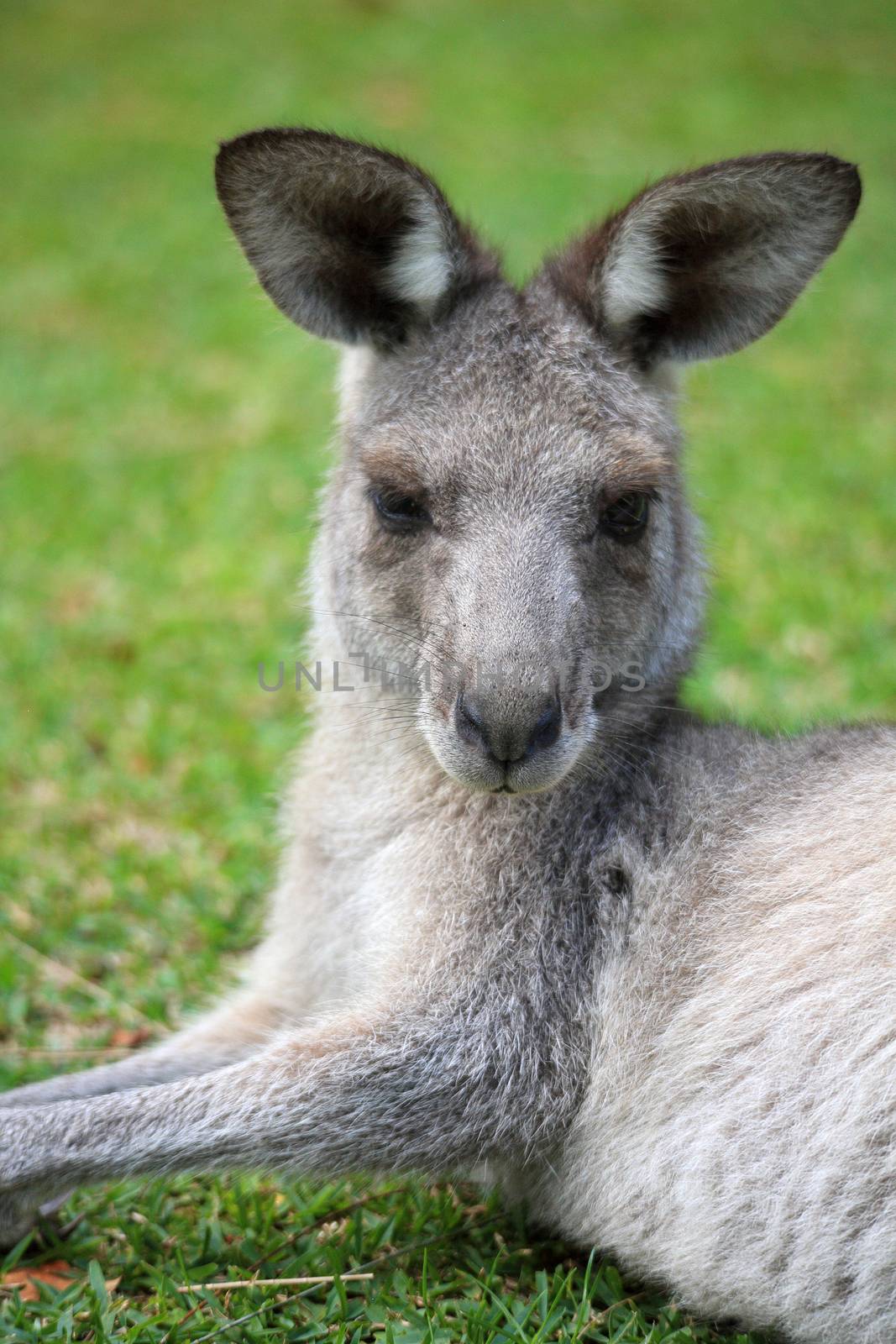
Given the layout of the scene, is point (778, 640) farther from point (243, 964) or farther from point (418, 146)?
point (418, 146)

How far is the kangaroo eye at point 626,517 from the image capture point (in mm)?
3301

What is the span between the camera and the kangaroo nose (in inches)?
112

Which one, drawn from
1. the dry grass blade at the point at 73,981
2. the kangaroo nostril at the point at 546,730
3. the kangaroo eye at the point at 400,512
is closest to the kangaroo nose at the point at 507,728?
the kangaroo nostril at the point at 546,730

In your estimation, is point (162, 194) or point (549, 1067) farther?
point (162, 194)

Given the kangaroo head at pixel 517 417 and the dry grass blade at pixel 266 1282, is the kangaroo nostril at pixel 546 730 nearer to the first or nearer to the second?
the kangaroo head at pixel 517 417

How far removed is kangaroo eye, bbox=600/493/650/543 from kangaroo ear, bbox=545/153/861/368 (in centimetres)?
49

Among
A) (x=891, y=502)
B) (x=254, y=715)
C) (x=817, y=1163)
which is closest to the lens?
(x=817, y=1163)

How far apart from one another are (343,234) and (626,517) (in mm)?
1068

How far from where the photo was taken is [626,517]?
3332 mm

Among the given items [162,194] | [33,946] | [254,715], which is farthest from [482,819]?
[162,194]

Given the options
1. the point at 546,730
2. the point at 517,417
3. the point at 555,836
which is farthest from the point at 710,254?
the point at 555,836

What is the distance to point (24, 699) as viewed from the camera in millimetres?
5867

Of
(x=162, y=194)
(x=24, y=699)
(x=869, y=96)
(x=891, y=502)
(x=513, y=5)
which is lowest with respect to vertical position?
(x=24, y=699)

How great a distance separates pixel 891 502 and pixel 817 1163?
531cm
